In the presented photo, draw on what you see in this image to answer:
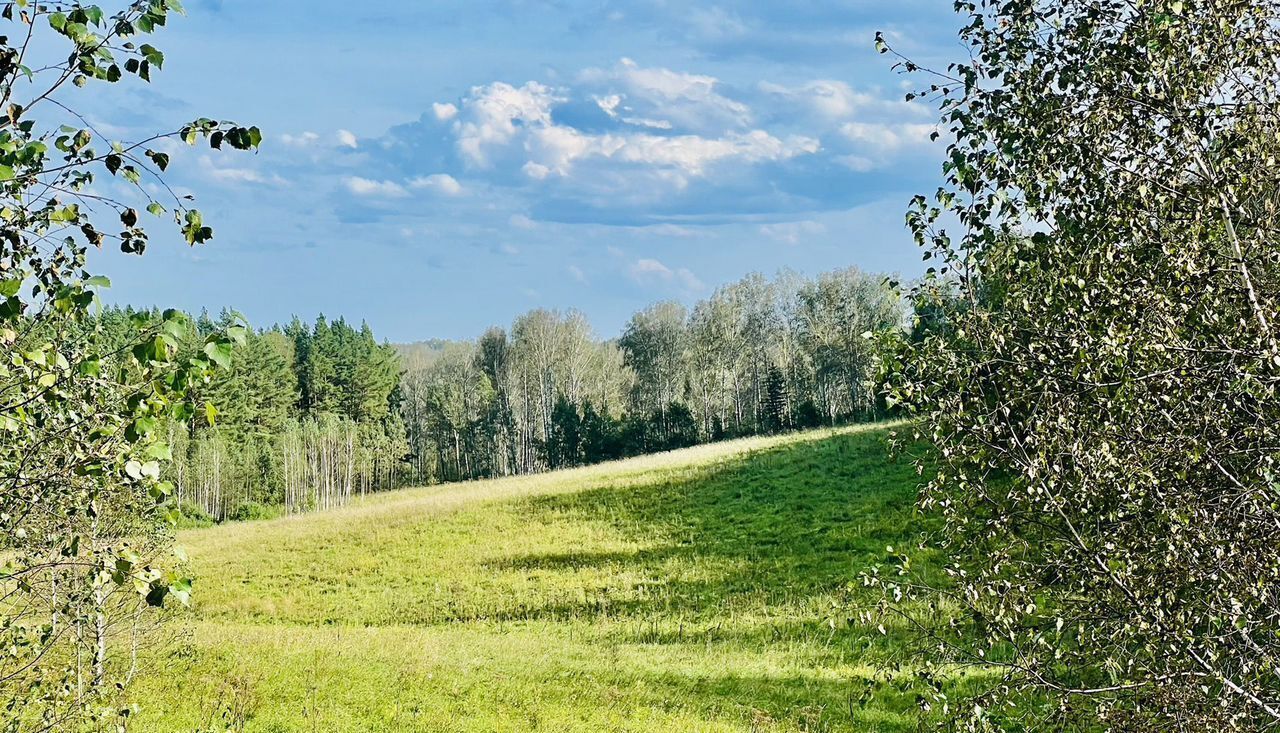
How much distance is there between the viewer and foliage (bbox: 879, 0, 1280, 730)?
483 cm

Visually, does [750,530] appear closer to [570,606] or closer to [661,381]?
[570,606]

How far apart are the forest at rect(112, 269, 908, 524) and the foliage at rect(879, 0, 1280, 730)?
205 ft

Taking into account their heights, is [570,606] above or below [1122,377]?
below

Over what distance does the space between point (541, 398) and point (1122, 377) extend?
88.8 m

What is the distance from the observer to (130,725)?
536 inches

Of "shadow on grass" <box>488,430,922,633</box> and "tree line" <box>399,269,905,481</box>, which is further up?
"tree line" <box>399,269,905,481</box>

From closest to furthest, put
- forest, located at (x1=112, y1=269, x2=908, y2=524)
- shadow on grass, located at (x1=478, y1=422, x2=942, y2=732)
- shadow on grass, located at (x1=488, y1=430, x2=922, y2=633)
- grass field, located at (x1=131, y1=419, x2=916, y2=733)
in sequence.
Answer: grass field, located at (x1=131, y1=419, x2=916, y2=733) → shadow on grass, located at (x1=478, y1=422, x2=942, y2=732) → shadow on grass, located at (x1=488, y1=430, x2=922, y2=633) → forest, located at (x1=112, y1=269, x2=908, y2=524)

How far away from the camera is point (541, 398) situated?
9262 centimetres

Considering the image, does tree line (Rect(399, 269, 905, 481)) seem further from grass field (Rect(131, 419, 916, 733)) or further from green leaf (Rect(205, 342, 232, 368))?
green leaf (Rect(205, 342, 232, 368))

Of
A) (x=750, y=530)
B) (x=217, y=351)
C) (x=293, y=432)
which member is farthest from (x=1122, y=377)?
(x=293, y=432)

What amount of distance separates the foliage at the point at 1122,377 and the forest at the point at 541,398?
6244cm

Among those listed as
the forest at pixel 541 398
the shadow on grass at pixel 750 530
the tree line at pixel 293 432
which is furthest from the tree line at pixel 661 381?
the shadow on grass at pixel 750 530

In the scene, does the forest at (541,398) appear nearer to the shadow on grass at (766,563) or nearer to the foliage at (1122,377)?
the shadow on grass at (766,563)

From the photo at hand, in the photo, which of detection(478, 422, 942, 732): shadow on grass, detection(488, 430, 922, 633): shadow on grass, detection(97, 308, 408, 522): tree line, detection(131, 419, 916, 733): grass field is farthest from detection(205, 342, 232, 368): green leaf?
detection(97, 308, 408, 522): tree line
